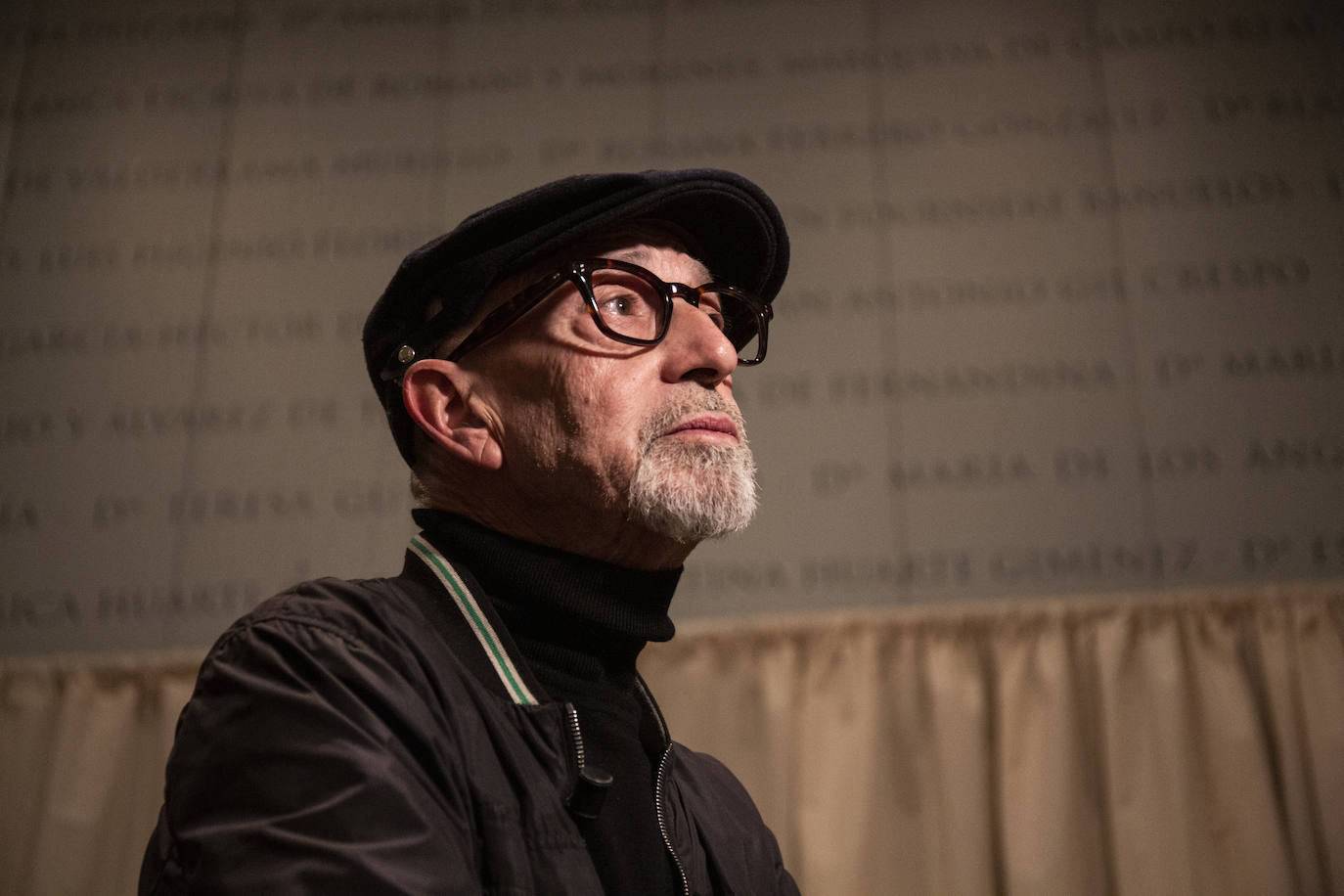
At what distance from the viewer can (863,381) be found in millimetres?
3113

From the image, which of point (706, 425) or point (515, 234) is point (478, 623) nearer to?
point (706, 425)

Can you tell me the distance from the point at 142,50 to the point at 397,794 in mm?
3276

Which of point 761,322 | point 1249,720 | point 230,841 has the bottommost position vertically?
point 1249,720

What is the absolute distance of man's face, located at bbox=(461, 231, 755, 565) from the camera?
4.01ft

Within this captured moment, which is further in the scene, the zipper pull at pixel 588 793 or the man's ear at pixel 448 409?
the man's ear at pixel 448 409

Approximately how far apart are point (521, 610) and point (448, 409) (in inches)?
10.7

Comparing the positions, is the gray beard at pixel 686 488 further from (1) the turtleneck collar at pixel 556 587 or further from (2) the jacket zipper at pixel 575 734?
(2) the jacket zipper at pixel 575 734

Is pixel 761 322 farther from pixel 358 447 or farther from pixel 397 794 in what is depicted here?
pixel 358 447

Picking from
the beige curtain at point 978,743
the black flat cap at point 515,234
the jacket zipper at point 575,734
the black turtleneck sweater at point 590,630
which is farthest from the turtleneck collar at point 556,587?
the beige curtain at point 978,743

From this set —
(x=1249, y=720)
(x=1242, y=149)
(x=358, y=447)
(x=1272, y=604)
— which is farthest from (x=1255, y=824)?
(x=358, y=447)

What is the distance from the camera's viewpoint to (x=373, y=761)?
873 millimetres

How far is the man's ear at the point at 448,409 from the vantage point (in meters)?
1.30

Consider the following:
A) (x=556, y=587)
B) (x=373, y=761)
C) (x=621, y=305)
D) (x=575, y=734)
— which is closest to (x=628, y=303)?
(x=621, y=305)

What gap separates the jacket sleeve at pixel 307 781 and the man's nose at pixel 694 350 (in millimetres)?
463
